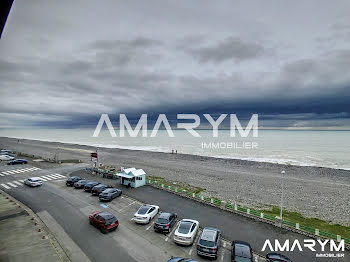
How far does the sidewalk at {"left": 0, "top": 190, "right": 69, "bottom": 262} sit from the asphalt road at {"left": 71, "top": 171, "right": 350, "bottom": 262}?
11043 mm

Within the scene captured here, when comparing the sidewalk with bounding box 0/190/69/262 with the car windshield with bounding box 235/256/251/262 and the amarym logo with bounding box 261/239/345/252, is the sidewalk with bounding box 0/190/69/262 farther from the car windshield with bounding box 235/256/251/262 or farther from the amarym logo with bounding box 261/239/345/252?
the amarym logo with bounding box 261/239/345/252

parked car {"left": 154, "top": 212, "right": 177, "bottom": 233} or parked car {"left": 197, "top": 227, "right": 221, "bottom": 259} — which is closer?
parked car {"left": 197, "top": 227, "right": 221, "bottom": 259}

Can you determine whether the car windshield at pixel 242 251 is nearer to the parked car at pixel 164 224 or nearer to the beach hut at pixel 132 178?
the parked car at pixel 164 224

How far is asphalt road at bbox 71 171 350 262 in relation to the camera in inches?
586

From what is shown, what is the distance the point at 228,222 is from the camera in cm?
1853

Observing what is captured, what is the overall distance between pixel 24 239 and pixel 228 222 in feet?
58.1

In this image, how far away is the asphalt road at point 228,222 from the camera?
48.8 feet

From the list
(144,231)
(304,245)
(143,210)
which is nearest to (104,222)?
(144,231)

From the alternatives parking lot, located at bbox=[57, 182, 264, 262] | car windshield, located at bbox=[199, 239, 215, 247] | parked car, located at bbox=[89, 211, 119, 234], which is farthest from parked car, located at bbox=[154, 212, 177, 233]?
parked car, located at bbox=[89, 211, 119, 234]

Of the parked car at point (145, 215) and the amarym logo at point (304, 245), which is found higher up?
the parked car at point (145, 215)

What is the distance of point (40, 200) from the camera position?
73.9 feet

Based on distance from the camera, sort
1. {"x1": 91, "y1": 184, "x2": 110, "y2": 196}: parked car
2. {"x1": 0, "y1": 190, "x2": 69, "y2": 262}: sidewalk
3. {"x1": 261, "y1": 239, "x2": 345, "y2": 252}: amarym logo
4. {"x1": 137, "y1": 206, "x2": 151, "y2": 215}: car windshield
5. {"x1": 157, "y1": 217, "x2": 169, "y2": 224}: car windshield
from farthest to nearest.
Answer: {"x1": 91, "y1": 184, "x2": 110, "y2": 196}: parked car → {"x1": 137, "y1": 206, "x2": 151, "y2": 215}: car windshield → {"x1": 157, "y1": 217, "x2": 169, "y2": 224}: car windshield → {"x1": 261, "y1": 239, "x2": 345, "y2": 252}: amarym logo → {"x1": 0, "y1": 190, "x2": 69, "y2": 262}: sidewalk

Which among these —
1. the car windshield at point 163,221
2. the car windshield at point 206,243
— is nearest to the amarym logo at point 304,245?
the car windshield at point 206,243

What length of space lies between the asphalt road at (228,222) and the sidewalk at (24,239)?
36.2 ft
